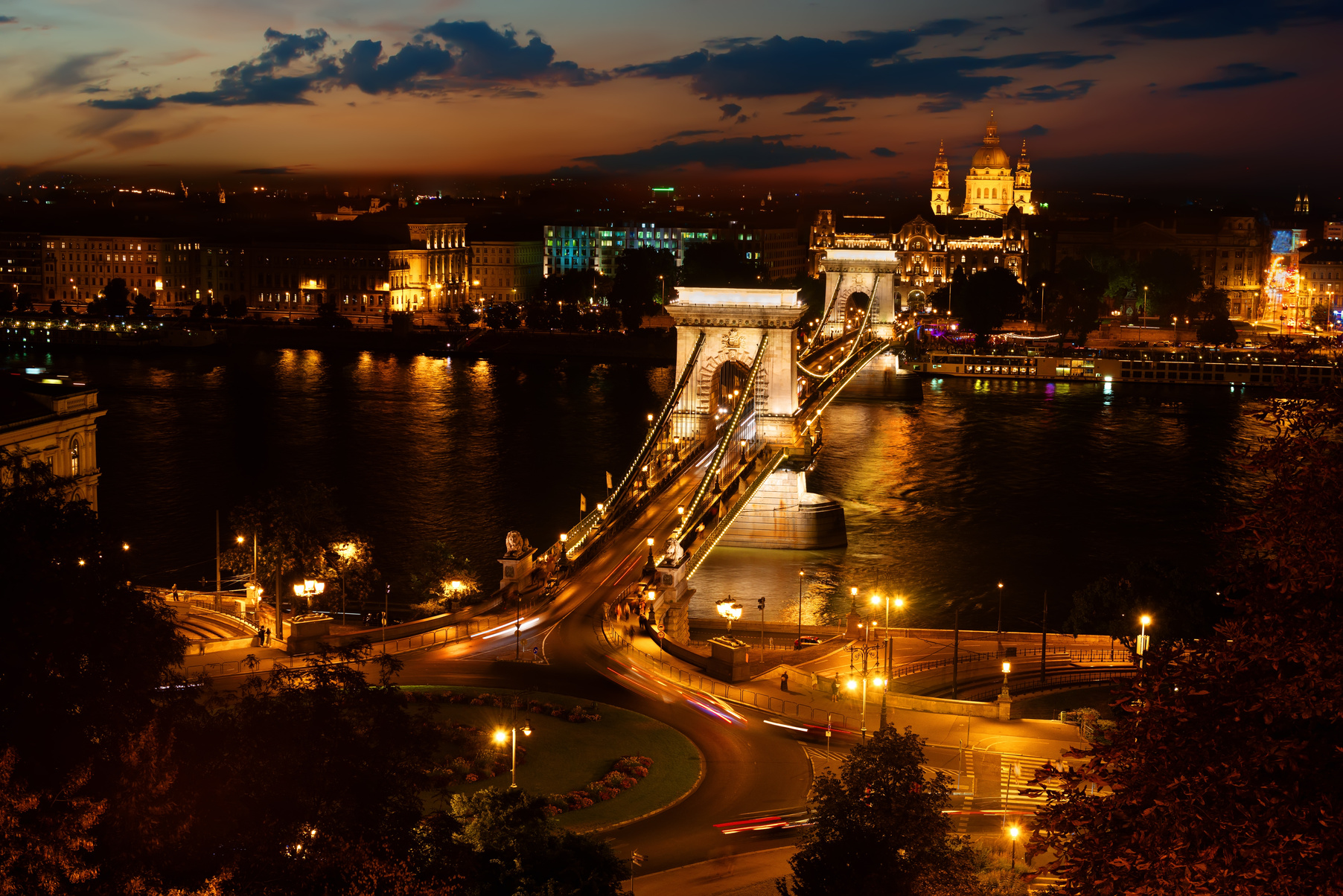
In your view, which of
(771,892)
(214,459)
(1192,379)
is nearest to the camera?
(771,892)

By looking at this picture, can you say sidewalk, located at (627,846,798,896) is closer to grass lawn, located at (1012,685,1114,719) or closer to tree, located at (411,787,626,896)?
tree, located at (411,787,626,896)

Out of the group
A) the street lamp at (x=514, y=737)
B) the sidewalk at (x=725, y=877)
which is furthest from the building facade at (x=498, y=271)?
the sidewalk at (x=725, y=877)

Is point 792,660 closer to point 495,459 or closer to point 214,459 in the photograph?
point 495,459

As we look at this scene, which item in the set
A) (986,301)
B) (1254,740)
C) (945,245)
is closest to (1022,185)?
(945,245)

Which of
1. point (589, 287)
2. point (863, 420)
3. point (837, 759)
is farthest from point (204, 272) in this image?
point (837, 759)

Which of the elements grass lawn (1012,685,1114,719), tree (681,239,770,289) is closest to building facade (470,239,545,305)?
→ tree (681,239,770,289)

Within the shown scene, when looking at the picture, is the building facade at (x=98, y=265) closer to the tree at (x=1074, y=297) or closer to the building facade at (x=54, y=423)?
the tree at (x=1074, y=297)
